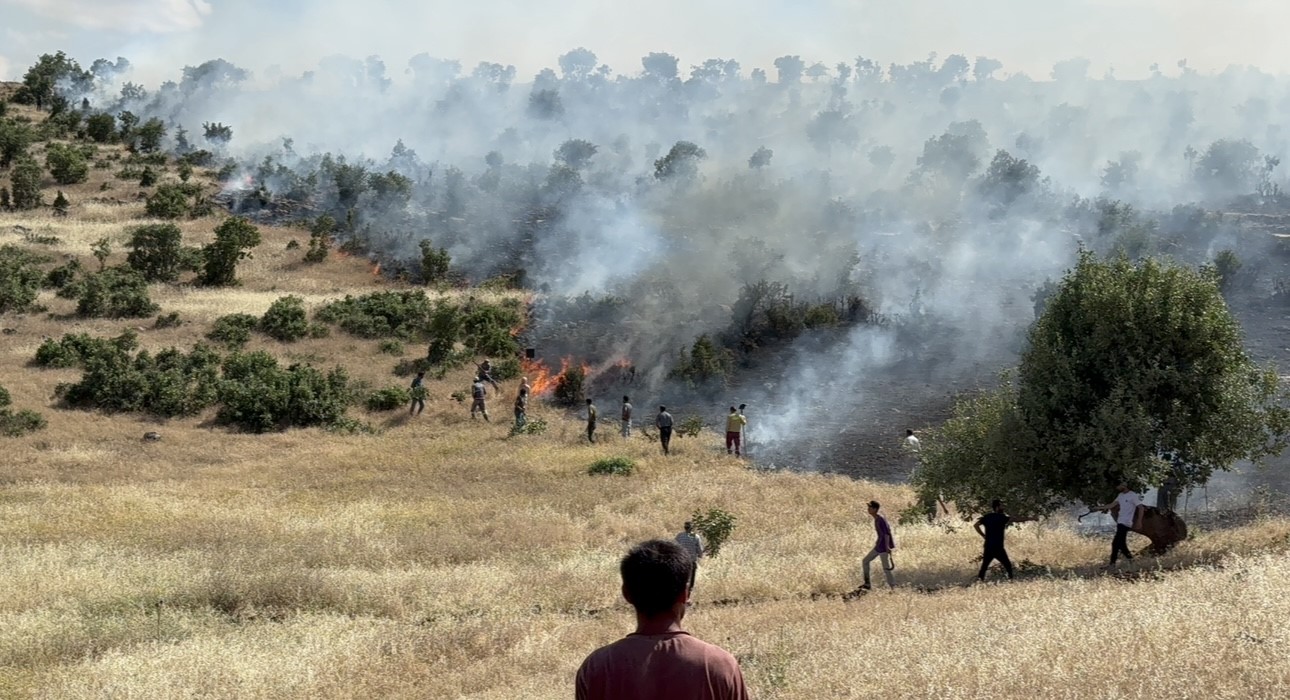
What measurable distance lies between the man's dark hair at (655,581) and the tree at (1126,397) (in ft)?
43.0

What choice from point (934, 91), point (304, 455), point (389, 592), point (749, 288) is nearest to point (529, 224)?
point (749, 288)

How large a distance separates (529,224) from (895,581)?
155 ft

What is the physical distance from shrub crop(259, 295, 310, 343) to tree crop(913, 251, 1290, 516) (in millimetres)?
30526

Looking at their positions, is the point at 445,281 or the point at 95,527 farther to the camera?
the point at 445,281

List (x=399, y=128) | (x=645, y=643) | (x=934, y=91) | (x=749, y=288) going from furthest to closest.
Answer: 1. (x=934, y=91)
2. (x=399, y=128)
3. (x=749, y=288)
4. (x=645, y=643)

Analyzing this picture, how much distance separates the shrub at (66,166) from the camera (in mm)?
62781

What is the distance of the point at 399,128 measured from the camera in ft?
340

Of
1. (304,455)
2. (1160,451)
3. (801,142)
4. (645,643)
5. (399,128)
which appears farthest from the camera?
(801,142)

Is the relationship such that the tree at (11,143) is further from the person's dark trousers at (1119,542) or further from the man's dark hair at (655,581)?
the man's dark hair at (655,581)

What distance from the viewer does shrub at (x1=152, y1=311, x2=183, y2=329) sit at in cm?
4031

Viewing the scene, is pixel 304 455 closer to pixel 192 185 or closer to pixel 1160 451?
pixel 1160 451

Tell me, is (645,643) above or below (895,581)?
above

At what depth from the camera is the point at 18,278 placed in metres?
43.3

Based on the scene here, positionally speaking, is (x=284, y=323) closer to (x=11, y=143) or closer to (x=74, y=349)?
(x=74, y=349)
